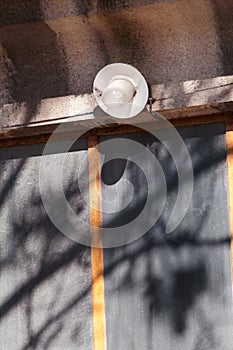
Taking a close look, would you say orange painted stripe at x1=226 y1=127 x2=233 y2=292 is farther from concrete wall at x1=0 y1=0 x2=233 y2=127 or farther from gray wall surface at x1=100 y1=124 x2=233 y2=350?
concrete wall at x1=0 y1=0 x2=233 y2=127

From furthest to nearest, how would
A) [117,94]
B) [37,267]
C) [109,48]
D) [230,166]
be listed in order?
[37,267] < [109,48] < [230,166] < [117,94]

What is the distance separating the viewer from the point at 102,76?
233 inches

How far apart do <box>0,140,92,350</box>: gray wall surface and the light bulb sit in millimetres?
626

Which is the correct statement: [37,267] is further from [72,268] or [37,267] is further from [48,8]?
[48,8]

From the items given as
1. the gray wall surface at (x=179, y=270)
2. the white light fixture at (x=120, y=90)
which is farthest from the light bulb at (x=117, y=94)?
the gray wall surface at (x=179, y=270)

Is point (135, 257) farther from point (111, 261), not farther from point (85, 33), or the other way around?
point (85, 33)

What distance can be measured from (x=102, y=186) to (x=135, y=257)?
1.90ft

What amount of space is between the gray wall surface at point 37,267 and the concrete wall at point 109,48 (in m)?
0.43

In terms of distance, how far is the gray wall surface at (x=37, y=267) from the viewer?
6.12 m

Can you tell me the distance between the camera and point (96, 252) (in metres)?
6.11

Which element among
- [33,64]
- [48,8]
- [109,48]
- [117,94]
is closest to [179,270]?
[117,94]

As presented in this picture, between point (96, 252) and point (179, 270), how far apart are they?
0.64 meters

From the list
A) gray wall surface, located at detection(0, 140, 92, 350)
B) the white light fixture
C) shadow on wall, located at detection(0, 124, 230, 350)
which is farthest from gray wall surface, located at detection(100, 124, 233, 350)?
the white light fixture

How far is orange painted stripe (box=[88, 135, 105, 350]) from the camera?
6.03 metres
